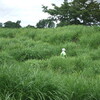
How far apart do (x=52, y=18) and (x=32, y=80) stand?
728 inches

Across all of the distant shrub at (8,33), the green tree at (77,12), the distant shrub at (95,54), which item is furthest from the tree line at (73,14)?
the distant shrub at (95,54)

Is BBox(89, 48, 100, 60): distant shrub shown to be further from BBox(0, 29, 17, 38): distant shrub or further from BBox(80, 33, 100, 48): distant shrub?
BBox(0, 29, 17, 38): distant shrub

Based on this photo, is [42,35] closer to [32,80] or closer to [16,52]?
[16,52]

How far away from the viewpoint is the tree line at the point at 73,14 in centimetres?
2050

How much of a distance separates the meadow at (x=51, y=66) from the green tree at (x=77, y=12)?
799 centimetres

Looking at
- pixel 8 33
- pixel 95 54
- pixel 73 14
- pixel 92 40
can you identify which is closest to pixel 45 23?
pixel 73 14

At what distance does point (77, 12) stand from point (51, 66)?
517 inches

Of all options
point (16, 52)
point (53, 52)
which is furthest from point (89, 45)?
point (16, 52)

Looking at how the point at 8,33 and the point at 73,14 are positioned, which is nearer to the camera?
the point at 8,33

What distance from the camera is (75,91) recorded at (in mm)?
4133

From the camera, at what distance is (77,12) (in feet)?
65.3

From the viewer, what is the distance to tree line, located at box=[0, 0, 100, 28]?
67.3ft

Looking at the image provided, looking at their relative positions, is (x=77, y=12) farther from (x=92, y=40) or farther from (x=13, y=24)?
(x=92, y=40)

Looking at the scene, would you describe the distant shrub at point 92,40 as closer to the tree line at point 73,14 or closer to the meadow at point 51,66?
the meadow at point 51,66
